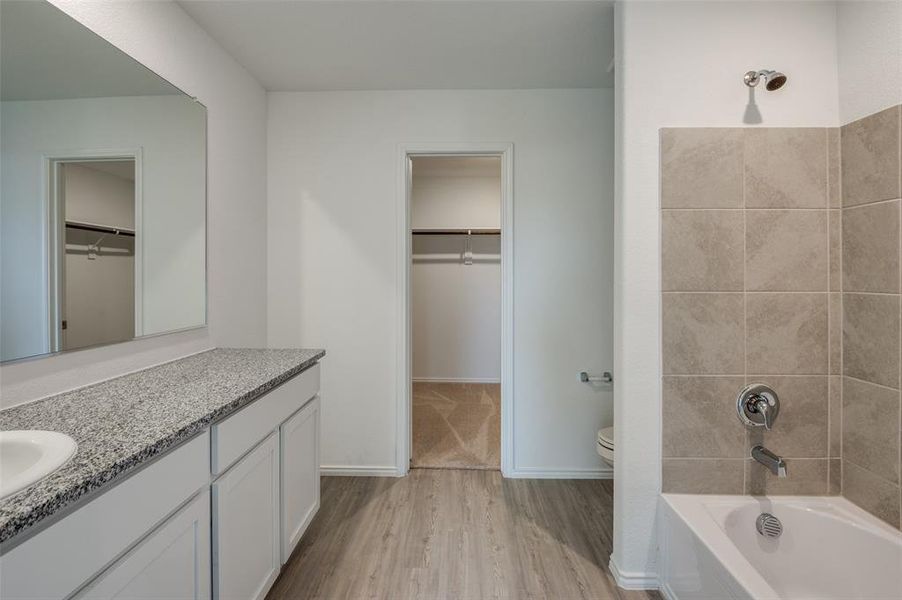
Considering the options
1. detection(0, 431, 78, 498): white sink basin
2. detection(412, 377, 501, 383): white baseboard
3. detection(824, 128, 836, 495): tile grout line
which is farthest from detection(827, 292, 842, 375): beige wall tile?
detection(412, 377, 501, 383): white baseboard

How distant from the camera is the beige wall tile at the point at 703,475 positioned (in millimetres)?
1675

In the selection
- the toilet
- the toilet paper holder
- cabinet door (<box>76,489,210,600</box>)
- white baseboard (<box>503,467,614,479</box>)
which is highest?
the toilet paper holder

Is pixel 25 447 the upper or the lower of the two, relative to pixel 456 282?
lower

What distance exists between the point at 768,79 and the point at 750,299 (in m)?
0.84

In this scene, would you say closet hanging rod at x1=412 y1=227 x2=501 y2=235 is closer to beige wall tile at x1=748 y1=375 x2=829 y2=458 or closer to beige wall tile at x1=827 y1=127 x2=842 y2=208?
beige wall tile at x1=827 y1=127 x2=842 y2=208

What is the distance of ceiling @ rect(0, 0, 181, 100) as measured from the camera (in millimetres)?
1151

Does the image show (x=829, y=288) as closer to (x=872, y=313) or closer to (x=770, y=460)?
(x=872, y=313)

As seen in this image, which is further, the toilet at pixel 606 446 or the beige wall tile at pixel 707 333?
the toilet at pixel 606 446

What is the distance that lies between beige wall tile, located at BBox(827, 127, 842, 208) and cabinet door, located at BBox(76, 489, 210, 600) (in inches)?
95.3

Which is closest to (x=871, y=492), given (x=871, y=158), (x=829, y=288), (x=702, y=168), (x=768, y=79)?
(x=829, y=288)

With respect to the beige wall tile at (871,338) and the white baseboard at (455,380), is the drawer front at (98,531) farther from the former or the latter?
the white baseboard at (455,380)

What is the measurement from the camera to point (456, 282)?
4.80m

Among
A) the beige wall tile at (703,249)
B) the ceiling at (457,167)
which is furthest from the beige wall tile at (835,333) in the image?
the ceiling at (457,167)

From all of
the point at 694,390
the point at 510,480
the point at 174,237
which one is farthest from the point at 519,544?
the point at 174,237
